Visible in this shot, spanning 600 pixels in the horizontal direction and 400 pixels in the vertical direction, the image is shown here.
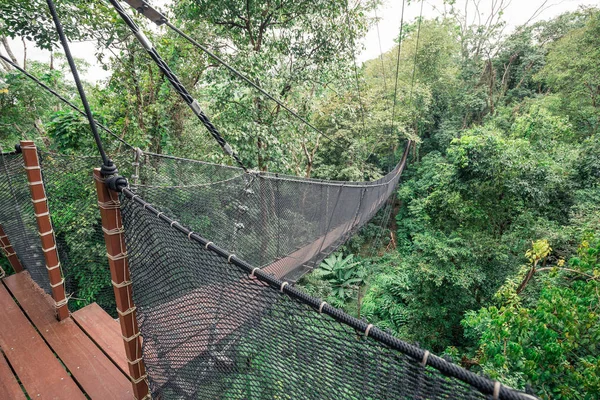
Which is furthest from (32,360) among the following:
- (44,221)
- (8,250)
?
(8,250)

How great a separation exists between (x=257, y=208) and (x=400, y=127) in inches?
322

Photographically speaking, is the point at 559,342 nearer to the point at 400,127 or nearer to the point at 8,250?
the point at 8,250

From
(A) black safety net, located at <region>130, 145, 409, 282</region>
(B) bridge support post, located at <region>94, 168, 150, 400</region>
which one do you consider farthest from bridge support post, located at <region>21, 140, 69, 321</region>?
(B) bridge support post, located at <region>94, 168, 150, 400</region>

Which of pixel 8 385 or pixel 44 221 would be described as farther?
pixel 44 221

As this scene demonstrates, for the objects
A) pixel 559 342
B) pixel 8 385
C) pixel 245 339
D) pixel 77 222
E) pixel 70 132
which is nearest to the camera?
pixel 245 339

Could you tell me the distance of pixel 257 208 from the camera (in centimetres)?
179

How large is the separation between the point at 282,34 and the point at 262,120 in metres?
1.17

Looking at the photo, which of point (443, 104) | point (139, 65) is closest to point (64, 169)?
point (139, 65)

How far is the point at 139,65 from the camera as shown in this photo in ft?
11.0

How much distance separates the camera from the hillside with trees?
7.67 ft

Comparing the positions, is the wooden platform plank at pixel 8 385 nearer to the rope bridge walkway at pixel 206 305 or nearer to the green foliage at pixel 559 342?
the rope bridge walkway at pixel 206 305

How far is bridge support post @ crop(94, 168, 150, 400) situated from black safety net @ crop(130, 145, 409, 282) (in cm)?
21

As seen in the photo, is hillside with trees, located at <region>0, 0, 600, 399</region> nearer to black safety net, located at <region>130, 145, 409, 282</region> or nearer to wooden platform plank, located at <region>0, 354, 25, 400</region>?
black safety net, located at <region>130, 145, 409, 282</region>

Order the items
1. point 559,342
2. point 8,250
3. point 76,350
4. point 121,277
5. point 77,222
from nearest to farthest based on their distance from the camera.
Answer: point 121,277
point 76,350
point 8,250
point 559,342
point 77,222
